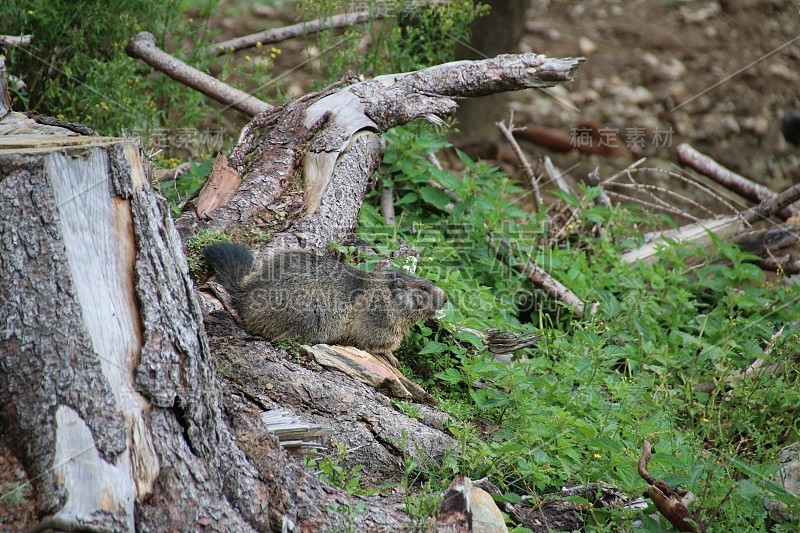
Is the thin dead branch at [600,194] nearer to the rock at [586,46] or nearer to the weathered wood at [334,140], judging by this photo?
the weathered wood at [334,140]

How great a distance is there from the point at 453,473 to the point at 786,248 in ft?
16.3

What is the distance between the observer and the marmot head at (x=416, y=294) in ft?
15.9

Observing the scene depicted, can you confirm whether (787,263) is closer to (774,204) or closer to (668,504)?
(774,204)

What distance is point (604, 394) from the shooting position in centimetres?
473

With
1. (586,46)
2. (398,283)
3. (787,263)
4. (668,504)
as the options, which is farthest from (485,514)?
(586,46)

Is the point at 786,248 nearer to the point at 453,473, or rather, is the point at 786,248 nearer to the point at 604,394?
the point at 604,394

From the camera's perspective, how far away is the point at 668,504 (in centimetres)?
330

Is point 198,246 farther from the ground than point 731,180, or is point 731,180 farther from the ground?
point 198,246

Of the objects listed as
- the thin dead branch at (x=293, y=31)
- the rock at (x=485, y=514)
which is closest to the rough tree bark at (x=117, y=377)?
the rock at (x=485, y=514)

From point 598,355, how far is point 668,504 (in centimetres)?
121

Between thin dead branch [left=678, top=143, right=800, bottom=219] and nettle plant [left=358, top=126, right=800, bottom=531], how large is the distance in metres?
1.45

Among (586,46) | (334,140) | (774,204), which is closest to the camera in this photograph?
(334,140)

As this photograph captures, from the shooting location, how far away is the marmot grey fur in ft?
14.0

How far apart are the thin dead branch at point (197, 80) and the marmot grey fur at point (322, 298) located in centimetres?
269
